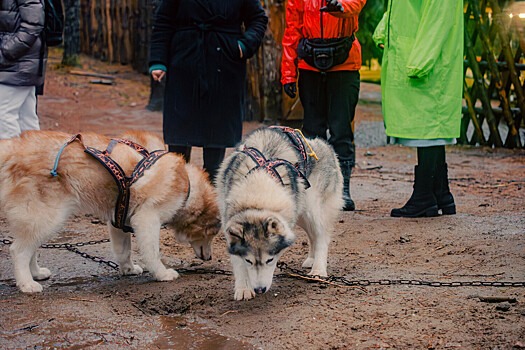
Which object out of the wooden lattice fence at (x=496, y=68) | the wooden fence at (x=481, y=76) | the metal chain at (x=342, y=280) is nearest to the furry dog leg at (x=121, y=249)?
the metal chain at (x=342, y=280)

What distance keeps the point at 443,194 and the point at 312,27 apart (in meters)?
Result: 1.84

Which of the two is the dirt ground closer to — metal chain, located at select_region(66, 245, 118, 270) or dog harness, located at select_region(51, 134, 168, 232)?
metal chain, located at select_region(66, 245, 118, 270)

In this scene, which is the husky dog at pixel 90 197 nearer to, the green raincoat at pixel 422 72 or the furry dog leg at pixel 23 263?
the furry dog leg at pixel 23 263

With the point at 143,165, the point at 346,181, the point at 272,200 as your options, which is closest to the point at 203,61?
the point at 143,165

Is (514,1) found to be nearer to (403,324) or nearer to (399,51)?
(399,51)

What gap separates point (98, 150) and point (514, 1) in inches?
310

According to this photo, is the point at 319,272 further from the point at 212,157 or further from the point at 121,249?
the point at 212,157

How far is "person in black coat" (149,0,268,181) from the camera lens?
584 centimetres

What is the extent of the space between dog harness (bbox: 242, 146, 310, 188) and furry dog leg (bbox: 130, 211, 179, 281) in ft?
2.43

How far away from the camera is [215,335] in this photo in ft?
12.3

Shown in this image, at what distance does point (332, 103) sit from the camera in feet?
20.7

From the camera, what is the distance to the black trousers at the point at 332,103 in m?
6.26

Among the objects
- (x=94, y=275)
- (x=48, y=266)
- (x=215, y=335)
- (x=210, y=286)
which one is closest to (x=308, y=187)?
(x=210, y=286)

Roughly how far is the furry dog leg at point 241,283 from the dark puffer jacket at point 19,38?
9.38 ft
